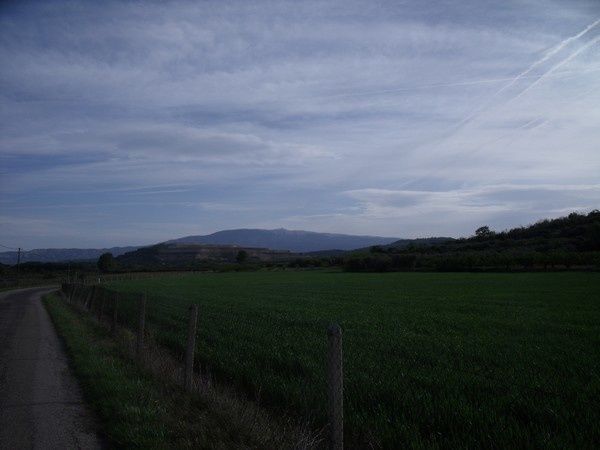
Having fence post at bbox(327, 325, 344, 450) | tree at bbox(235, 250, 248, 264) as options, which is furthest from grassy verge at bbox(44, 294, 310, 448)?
tree at bbox(235, 250, 248, 264)

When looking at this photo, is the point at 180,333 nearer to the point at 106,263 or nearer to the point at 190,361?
the point at 190,361

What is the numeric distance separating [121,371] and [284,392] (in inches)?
133

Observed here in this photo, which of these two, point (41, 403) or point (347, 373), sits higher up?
point (347, 373)

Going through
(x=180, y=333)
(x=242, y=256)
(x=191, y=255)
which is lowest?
(x=180, y=333)

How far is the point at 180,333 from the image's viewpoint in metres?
13.6

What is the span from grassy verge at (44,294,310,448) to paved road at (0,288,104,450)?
0.83ft

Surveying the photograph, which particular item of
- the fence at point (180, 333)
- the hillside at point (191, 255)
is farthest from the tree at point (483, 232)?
the fence at point (180, 333)

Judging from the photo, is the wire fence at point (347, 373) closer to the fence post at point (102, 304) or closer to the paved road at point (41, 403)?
the paved road at point (41, 403)

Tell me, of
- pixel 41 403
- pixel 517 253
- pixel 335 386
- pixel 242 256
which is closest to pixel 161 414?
pixel 41 403

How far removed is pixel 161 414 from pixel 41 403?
2.16 m

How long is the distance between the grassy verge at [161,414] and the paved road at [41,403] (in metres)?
0.25

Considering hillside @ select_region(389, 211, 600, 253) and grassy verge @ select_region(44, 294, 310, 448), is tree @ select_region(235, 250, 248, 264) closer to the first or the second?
hillside @ select_region(389, 211, 600, 253)

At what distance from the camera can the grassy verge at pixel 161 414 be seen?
220 inches

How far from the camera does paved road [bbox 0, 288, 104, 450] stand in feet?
19.1
